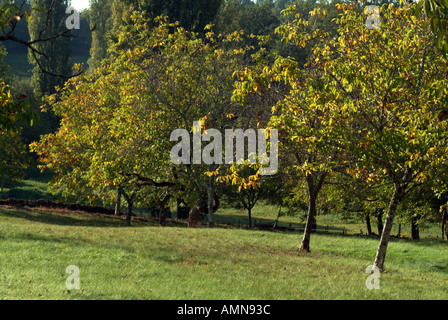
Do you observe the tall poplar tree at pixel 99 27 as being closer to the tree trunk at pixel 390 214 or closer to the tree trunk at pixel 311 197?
the tree trunk at pixel 311 197

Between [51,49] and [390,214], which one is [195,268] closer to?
[390,214]

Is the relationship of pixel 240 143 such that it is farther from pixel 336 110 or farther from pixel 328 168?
pixel 336 110

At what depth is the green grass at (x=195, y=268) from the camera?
39.5ft

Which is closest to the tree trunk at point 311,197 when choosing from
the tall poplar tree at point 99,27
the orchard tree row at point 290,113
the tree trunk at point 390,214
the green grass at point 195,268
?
the orchard tree row at point 290,113

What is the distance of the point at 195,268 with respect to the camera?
15.2 meters

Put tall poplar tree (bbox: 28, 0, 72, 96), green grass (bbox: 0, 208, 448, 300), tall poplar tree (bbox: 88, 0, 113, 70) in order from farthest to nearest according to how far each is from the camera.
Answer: tall poplar tree (bbox: 88, 0, 113, 70) → tall poplar tree (bbox: 28, 0, 72, 96) → green grass (bbox: 0, 208, 448, 300)

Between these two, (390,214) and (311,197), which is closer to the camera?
(390,214)

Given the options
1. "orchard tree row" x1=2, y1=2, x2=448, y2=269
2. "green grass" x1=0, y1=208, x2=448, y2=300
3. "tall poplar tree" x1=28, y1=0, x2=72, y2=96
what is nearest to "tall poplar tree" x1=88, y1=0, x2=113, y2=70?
"tall poplar tree" x1=28, y1=0, x2=72, y2=96

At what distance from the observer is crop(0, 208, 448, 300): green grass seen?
12025 mm

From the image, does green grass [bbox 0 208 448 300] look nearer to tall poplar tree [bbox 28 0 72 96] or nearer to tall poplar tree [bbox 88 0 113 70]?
tall poplar tree [bbox 28 0 72 96]

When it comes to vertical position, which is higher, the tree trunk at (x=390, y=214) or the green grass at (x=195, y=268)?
the tree trunk at (x=390, y=214)

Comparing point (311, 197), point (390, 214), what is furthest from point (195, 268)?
point (311, 197)

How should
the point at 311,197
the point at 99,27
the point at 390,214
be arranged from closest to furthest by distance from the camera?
the point at 390,214 < the point at 311,197 < the point at 99,27
